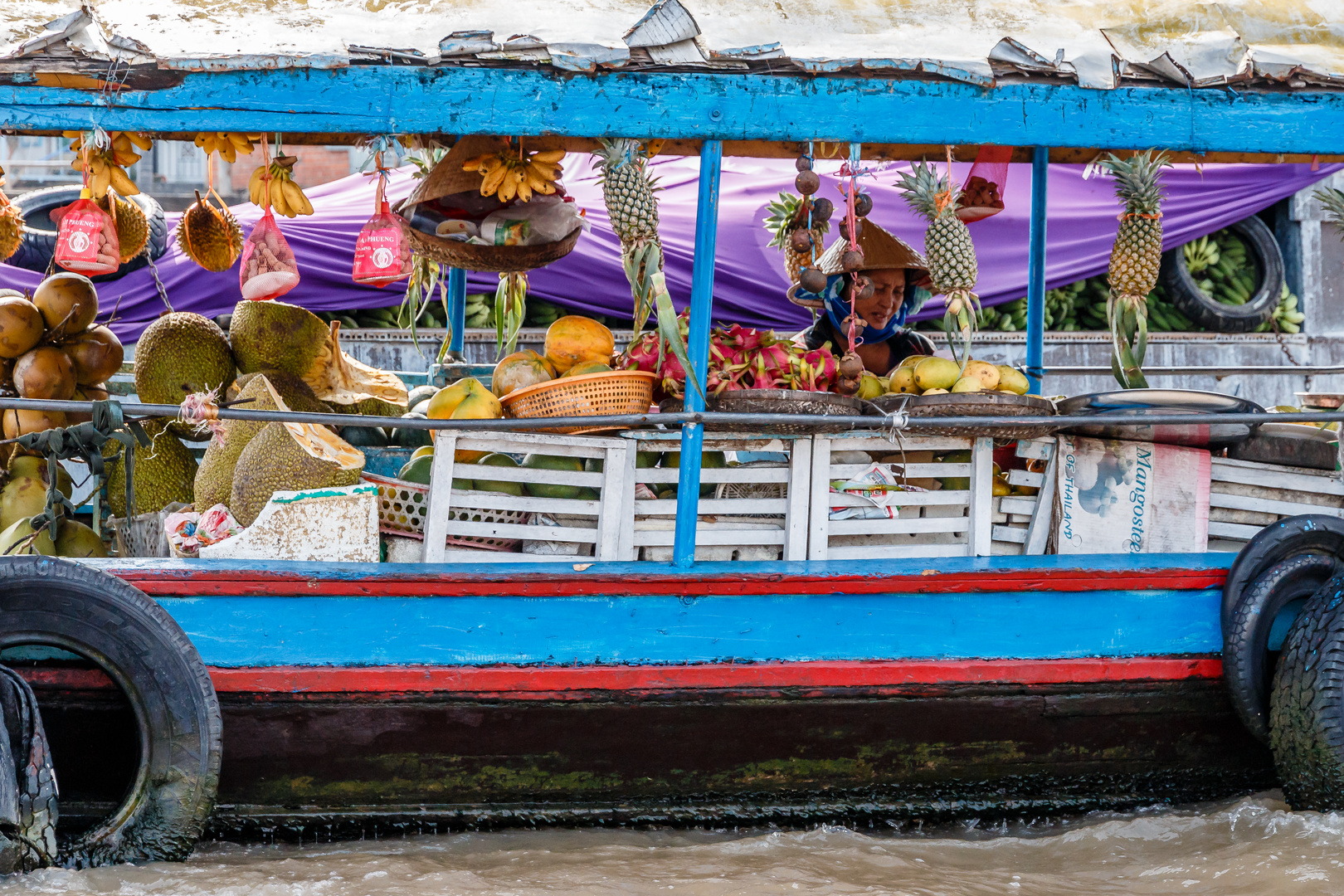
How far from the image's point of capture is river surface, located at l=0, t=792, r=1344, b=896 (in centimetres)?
262

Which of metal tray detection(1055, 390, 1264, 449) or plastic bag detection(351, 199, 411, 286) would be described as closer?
plastic bag detection(351, 199, 411, 286)

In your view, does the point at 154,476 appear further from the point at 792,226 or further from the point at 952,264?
the point at 952,264

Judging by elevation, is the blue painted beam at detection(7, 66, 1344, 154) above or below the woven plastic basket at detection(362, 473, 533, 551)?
above

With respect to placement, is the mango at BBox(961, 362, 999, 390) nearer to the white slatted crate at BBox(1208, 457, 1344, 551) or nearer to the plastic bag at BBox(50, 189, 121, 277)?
the white slatted crate at BBox(1208, 457, 1344, 551)

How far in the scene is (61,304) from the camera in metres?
3.59

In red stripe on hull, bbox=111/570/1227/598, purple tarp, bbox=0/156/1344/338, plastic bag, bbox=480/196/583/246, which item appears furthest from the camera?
purple tarp, bbox=0/156/1344/338

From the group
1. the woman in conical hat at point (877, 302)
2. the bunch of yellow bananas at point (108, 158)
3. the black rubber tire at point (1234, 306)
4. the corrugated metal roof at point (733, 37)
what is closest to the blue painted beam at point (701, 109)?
the corrugated metal roof at point (733, 37)

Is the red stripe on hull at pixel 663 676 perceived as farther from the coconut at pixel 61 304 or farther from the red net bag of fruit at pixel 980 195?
the red net bag of fruit at pixel 980 195

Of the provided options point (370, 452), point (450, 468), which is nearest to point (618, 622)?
point (450, 468)

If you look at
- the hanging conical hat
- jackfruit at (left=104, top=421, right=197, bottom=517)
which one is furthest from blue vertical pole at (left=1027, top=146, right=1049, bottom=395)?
jackfruit at (left=104, top=421, right=197, bottom=517)

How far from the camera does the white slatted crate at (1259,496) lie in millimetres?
3283

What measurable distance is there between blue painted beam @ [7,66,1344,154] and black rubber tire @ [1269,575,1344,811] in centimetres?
131

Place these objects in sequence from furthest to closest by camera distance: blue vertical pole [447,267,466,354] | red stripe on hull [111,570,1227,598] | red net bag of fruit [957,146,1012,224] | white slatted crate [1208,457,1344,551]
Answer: blue vertical pole [447,267,466,354] < red net bag of fruit [957,146,1012,224] < white slatted crate [1208,457,1344,551] < red stripe on hull [111,570,1227,598]

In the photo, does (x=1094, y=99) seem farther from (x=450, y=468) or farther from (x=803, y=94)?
Result: (x=450, y=468)
